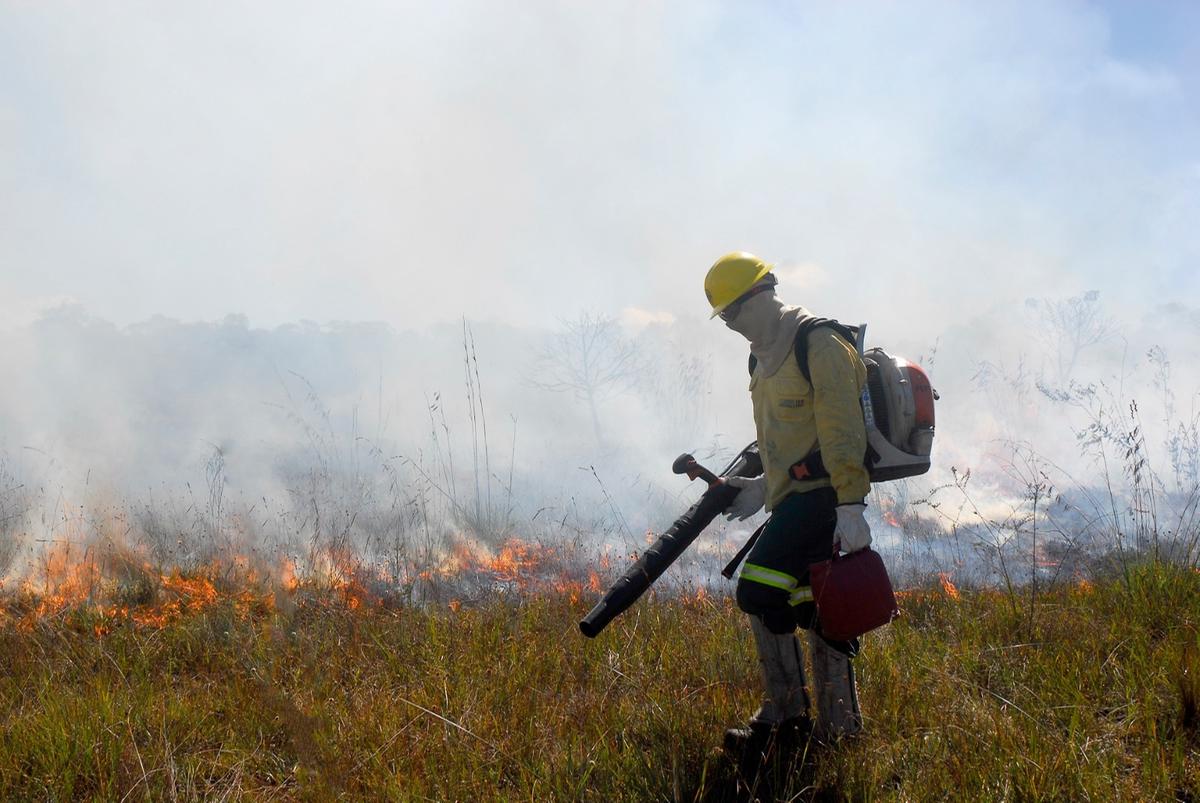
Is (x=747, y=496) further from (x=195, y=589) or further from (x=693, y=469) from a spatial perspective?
(x=195, y=589)

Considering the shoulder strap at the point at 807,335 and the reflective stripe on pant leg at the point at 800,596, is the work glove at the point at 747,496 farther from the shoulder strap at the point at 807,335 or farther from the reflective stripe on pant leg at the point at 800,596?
the shoulder strap at the point at 807,335

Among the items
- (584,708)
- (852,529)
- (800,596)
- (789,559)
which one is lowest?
(584,708)

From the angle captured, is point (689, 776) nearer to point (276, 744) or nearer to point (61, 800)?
point (276, 744)

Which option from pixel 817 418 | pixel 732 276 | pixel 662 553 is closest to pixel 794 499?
pixel 817 418

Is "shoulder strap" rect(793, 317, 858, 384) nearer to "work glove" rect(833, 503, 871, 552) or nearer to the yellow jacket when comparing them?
the yellow jacket

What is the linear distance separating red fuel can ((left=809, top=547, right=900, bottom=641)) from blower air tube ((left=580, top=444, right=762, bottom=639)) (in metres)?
0.48

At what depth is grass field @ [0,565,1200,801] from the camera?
95.7 inches

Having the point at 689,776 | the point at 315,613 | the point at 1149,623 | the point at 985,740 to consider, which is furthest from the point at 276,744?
the point at 1149,623

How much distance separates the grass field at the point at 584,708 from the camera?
7.98ft

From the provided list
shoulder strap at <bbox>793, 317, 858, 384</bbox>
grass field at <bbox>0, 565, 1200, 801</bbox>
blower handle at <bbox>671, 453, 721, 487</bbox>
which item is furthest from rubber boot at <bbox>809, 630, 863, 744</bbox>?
shoulder strap at <bbox>793, 317, 858, 384</bbox>

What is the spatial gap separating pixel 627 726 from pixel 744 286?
177cm

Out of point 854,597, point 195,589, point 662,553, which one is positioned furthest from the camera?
point 195,589

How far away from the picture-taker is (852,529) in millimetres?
2734

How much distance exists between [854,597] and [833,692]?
49 centimetres
